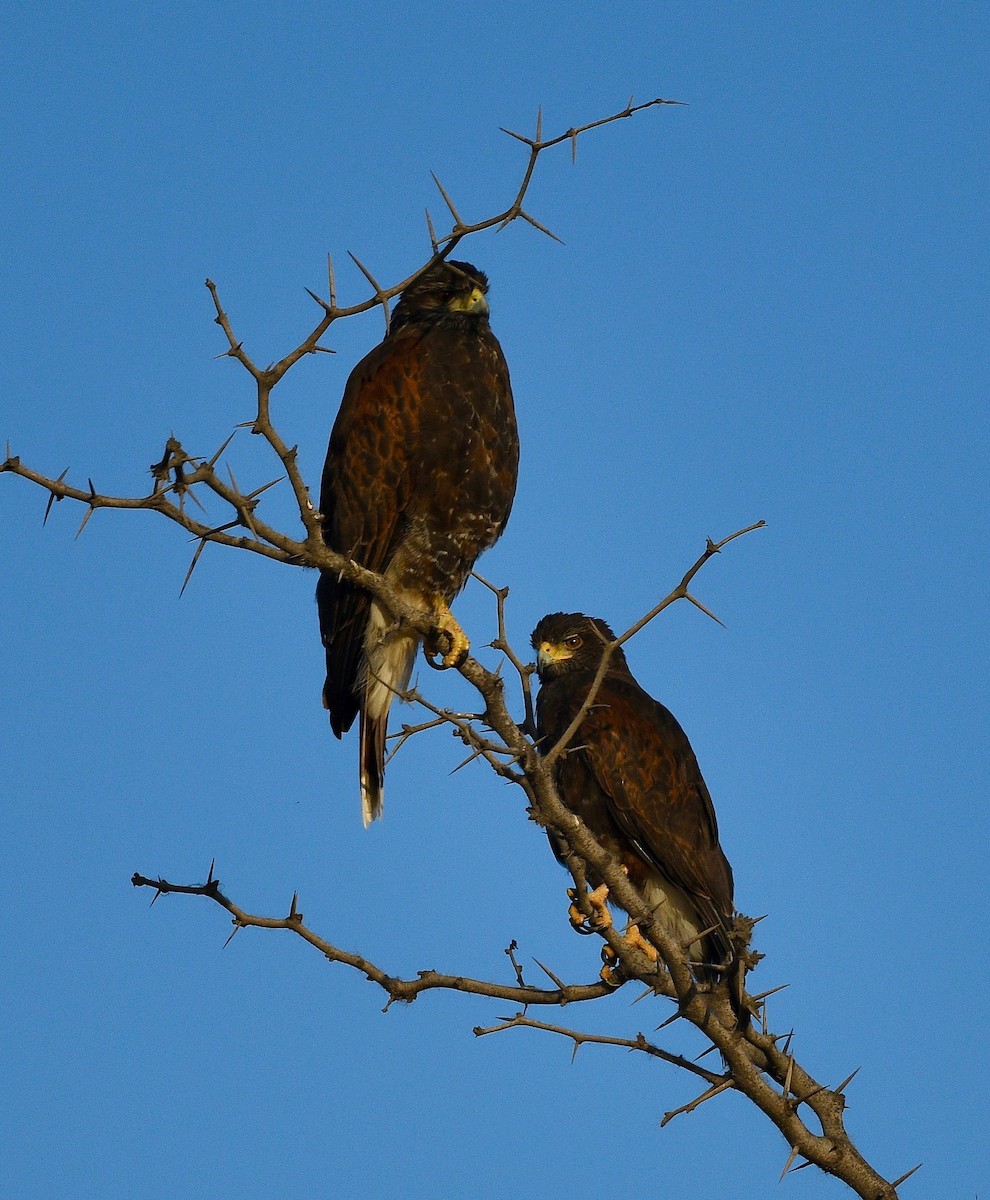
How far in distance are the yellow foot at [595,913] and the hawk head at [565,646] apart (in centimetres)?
170

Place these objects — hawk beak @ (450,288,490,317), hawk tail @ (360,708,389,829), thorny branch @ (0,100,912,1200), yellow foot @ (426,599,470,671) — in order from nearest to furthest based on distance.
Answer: thorny branch @ (0,100,912,1200)
yellow foot @ (426,599,470,671)
hawk tail @ (360,708,389,829)
hawk beak @ (450,288,490,317)

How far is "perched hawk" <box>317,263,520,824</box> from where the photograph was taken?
5.57m

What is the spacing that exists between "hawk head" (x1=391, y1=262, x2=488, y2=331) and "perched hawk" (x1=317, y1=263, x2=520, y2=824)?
7cm

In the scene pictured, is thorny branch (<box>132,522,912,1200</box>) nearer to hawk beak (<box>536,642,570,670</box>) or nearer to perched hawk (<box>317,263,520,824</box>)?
perched hawk (<box>317,263,520,824</box>)

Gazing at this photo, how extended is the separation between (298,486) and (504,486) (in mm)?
2034

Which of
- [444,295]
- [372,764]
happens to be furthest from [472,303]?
[372,764]

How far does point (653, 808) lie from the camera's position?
5.84 meters

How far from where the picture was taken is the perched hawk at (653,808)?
5.78m

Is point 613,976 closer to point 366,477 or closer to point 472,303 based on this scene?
point 366,477

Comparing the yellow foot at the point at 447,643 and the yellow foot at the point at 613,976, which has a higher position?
the yellow foot at the point at 447,643

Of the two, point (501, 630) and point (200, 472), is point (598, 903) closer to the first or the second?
point (501, 630)

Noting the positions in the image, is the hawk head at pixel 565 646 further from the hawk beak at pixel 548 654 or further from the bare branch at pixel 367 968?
the bare branch at pixel 367 968

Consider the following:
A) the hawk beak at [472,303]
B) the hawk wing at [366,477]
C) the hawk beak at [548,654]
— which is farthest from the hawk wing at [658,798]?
the hawk beak at [472,303]

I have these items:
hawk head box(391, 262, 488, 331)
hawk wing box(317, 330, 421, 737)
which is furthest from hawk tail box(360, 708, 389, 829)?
hawk head box(391, 262, 488, 331)
